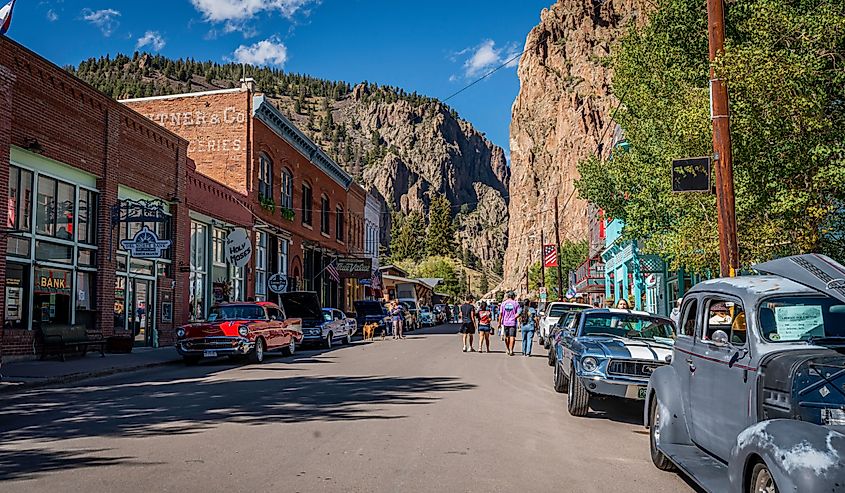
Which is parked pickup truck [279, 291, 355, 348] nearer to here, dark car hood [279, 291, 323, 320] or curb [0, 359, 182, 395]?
dark car hood [279, 291, 323, 320]

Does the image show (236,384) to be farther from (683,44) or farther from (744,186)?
(683,44)

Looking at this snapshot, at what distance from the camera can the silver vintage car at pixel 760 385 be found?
4.28m

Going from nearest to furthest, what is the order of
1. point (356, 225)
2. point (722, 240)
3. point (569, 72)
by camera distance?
point (722, 240) → point (356, 225) → point (569, 72)

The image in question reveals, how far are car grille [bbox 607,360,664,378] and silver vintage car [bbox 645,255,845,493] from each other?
2448mm

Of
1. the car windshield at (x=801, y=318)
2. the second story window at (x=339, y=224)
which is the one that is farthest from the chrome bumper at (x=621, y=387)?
the second story window at (x=339, y=224)

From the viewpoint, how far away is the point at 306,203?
45.7m

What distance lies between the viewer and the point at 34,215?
64.9 feet

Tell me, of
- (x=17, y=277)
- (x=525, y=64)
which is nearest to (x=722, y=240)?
(x=17, y=277)

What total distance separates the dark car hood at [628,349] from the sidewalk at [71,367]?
1061cm

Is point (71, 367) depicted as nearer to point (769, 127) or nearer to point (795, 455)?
point (769, 127)

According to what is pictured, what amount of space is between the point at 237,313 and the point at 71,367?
476 centimetres

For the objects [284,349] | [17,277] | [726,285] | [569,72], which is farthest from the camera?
[569,72]

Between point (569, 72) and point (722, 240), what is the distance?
113 meters

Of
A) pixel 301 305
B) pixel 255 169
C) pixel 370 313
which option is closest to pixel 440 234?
pixel 370 313
